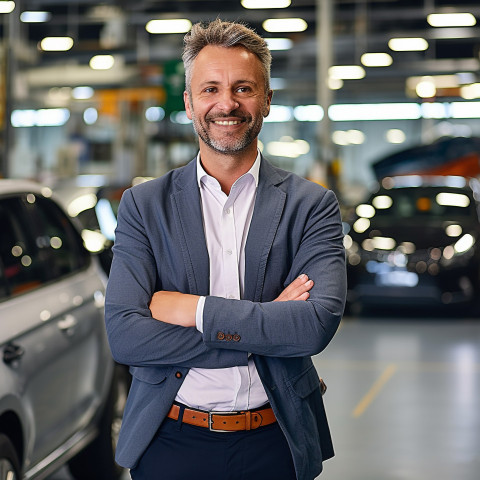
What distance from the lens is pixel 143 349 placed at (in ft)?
7.91

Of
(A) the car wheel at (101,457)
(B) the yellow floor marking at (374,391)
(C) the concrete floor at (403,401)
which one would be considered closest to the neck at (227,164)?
(A) the car wheel at (101,457)

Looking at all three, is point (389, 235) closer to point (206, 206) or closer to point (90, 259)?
point (90, 259)

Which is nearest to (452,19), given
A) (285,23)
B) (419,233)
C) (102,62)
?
(285,23)

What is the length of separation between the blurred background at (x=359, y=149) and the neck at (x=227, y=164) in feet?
10.0

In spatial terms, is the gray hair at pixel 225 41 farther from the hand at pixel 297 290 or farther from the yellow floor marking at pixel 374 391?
the yellow floor marking at pixel 374 391

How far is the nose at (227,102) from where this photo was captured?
2.39 meters

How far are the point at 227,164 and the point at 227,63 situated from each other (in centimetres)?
26

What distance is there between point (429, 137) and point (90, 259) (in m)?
31.4

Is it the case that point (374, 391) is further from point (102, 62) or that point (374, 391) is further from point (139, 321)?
point (102, 62)

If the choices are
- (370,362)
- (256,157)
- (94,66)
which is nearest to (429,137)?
(94,66)

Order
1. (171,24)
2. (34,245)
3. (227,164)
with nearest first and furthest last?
(227,164) → (34,245) → (171,24)

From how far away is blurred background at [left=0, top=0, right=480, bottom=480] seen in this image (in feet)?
22.7

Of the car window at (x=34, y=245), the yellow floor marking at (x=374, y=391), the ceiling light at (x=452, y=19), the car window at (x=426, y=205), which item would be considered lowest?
the yellow floor marking at (x=374, y=391)

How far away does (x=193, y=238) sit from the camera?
2.42 metres
